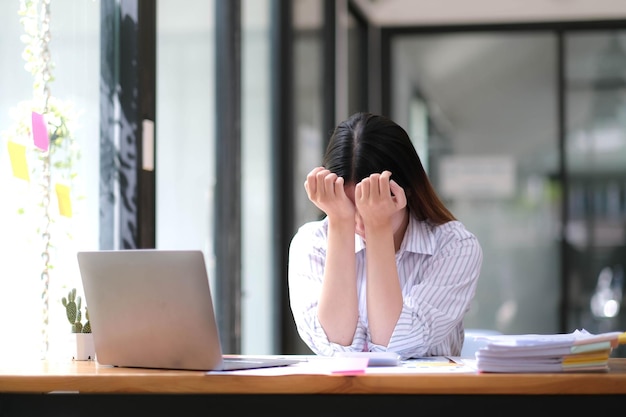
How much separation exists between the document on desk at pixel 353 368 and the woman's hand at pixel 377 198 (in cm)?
33

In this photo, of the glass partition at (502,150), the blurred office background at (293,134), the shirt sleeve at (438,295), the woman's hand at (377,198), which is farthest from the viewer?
the glass partition at (502,150)

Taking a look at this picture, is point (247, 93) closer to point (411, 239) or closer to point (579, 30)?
point (411, 239)

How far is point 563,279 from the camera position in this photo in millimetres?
6477

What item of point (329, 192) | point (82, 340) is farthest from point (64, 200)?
point (329, 192)

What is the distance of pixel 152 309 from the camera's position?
1.75 m

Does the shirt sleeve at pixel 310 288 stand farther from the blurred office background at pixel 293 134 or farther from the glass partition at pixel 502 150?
the glass partition at pixel 502 150

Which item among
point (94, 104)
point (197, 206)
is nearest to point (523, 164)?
point (197, 206)

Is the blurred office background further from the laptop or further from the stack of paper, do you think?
the stack of paper

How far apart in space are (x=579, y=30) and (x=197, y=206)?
3716 millimetres

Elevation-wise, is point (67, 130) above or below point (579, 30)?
below

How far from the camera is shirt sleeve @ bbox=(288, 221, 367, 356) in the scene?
7.12 ft

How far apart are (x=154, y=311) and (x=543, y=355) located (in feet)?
2.23

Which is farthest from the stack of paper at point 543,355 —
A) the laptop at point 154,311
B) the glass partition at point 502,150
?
the glass partition at point 502,150

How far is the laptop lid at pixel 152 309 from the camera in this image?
1.71 metres
